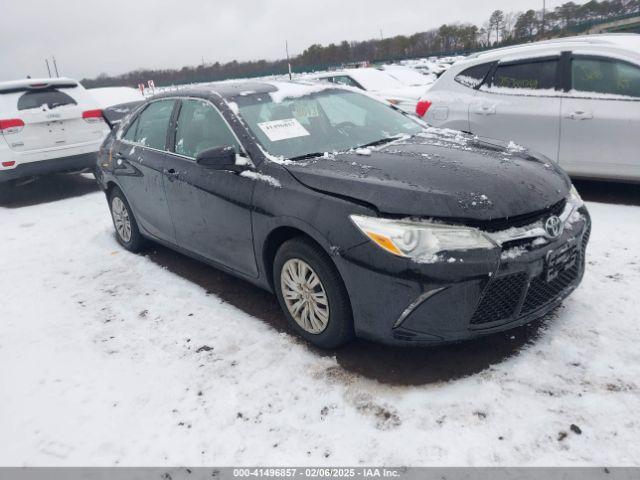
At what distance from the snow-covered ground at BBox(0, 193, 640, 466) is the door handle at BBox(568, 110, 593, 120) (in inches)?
68.9

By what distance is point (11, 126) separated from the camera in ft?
23.0

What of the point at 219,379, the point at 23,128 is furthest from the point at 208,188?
the point at 23,128

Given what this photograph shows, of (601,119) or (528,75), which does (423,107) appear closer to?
(528,75)

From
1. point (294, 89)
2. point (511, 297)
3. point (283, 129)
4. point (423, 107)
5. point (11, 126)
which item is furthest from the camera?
point (11, 126)

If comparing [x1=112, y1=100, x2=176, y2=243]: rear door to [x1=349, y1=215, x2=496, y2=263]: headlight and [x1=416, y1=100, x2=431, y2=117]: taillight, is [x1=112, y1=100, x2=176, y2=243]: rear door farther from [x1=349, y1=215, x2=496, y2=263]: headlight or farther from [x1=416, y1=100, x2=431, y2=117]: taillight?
[x1=416, y1=100, x2=431, y2=117]: taillight

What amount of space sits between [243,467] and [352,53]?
10989 centimetres

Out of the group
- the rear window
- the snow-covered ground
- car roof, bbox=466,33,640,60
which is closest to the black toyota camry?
the snow-covered ground

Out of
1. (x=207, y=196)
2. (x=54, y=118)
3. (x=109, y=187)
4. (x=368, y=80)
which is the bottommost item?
(x=109, y=187)

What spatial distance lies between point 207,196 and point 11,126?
5162 millimetres

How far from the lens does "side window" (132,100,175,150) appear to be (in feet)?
13.8

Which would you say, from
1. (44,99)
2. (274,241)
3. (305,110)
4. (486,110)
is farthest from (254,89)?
(44,99)

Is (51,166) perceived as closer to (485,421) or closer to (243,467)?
(243,467)

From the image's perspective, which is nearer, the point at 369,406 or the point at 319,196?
the point at 369,406

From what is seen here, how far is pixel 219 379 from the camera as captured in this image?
2.88m
